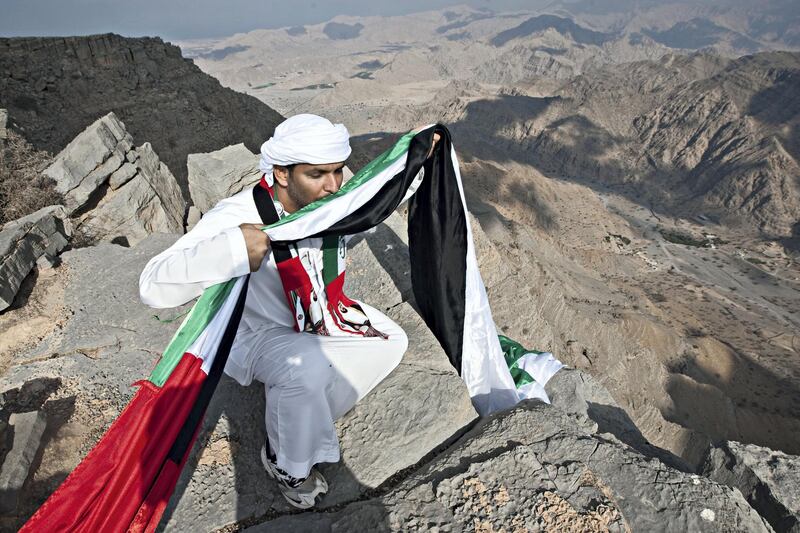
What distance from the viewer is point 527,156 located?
4400 cm

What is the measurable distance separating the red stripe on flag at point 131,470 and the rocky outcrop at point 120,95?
9.59 m

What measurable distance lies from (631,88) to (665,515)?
194 feet

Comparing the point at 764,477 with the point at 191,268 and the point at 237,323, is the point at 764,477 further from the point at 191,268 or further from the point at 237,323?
the point at 191,268

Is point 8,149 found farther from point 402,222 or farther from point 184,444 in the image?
point 184,444

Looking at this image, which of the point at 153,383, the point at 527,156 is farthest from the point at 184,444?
the point at 527,156

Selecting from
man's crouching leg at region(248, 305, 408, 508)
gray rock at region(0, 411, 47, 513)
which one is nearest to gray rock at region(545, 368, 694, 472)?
man's crouching leg at region(248, 305, 408, 508)

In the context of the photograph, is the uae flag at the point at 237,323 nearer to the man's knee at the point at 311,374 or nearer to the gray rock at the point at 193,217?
the man's knee at the point at 311,374

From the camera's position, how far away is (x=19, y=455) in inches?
87.5

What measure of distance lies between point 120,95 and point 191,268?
15368mm

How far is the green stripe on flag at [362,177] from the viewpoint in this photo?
6.93ft

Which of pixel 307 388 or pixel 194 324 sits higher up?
pixel 194 324

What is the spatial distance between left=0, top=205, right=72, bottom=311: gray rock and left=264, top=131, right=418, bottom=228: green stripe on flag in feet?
10.5

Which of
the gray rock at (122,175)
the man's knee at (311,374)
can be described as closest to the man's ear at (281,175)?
the man's knee at (311,374)

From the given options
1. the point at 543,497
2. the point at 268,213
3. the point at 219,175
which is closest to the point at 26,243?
the point at 219,175
